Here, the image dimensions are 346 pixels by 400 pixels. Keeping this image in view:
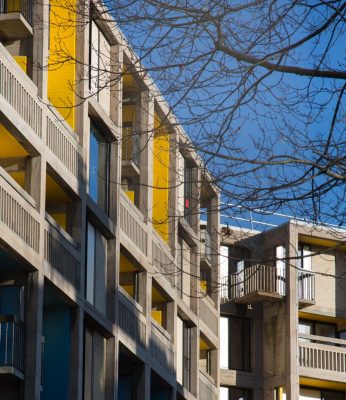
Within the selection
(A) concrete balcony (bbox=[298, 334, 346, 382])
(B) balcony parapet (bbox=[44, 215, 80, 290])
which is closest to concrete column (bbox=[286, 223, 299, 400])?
(A) concrete balcony (bbox=[298, 334, 346, 382])

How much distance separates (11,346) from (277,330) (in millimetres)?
31623

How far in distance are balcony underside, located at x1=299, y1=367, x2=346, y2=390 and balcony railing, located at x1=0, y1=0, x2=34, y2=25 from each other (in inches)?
1157

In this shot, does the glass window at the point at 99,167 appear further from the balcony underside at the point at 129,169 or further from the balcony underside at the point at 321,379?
the balcony underside at the point at 321,379

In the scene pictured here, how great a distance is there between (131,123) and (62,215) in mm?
8096

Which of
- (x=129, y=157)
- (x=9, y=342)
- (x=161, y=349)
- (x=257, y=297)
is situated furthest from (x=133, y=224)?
(x=257, y=297)

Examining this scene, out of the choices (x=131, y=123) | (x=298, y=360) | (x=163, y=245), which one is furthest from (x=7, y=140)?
(x=298, y=360)

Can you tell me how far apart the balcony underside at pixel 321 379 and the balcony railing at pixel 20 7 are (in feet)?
96.4

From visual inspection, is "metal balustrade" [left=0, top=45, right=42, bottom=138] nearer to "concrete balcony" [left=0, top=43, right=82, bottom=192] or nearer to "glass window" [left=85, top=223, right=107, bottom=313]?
"concrete balcony" [left=0, top=43, right=82, bottom=192]

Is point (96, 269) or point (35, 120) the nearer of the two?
point (35, 120)

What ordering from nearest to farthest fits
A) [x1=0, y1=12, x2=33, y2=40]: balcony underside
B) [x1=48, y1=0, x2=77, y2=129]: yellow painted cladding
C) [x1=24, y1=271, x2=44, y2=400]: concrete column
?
[x1=24, y1=271, x2=44, y2=400]: concrete column
[x1=0, y1=12, x2=33, y2=40]: balcony underside
[x1=48, y1=0, x2=77, y2=129]: yellow painted cladding

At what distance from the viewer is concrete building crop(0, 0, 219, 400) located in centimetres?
3688

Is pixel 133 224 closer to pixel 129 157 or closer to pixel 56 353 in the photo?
pixel 129 157

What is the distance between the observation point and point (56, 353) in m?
A: 39.7

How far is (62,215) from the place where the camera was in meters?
41.6
